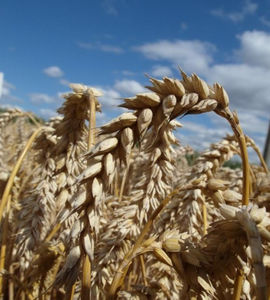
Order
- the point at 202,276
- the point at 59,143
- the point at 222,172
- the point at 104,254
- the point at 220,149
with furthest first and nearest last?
1. the point at 222,172
2. the point at 220,149
3. the point at 59,143
4. the point at 104,254
5. the point at 202,276

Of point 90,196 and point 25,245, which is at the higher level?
point 90,196

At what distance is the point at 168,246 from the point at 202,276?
0.12 meters

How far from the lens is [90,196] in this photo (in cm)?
91

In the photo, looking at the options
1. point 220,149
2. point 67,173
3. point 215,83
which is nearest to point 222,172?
point 220,149

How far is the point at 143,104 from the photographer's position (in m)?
0.91

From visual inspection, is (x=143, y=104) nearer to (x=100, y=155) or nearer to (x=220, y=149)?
(x=100, y=155)

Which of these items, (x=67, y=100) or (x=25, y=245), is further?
(x=25, y=245)

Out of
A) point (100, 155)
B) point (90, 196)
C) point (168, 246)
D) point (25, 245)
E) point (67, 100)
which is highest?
point (67, 100)

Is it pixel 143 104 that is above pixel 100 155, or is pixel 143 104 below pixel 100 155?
above

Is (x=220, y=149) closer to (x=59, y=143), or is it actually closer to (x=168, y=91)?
(x=59, y=143)

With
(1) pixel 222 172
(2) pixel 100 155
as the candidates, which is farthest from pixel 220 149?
(1) pixel 222 172

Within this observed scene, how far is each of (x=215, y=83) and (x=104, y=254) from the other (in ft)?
2.79

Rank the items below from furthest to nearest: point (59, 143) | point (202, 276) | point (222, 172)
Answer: point (222, 172)
point (59, 143)
point (202, 276)

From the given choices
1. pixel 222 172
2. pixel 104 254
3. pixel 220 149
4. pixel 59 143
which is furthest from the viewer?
pixel 222 172
